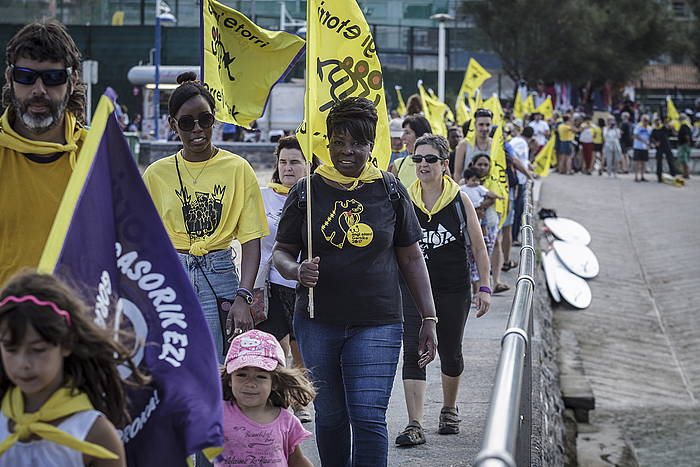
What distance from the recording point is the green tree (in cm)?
5441

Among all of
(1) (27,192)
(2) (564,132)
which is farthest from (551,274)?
(2) (564,132)

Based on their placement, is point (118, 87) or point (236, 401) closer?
point (236, 401)

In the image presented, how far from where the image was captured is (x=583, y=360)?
15.8 m

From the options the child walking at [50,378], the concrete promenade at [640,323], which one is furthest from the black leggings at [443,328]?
the concrete promenade at [640,323]

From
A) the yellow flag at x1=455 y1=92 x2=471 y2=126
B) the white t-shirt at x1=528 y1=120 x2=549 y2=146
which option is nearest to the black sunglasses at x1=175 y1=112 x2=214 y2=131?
the yellow flag at x1=455 y1=92 x2=471 y2=126

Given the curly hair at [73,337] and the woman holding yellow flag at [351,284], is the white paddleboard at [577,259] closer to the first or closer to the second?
the woman holding yellow flag at [351,284]

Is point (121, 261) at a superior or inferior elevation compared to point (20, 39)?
inferior

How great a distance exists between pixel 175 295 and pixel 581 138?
32.9 meters

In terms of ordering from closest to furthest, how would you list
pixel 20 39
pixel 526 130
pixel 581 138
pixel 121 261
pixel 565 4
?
1. pixel 121 261
2. pixel 20 39
3. pixel 526 130
4. pixel 581 138
5. pixel 565 4

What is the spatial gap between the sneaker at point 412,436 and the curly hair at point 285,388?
2.30 metres

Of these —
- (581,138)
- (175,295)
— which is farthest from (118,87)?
(175,295)

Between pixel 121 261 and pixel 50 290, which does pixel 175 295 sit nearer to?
pixel 121 261

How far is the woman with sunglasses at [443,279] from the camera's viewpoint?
6.82 meters

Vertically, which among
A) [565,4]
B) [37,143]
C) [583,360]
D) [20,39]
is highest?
[565,4]
